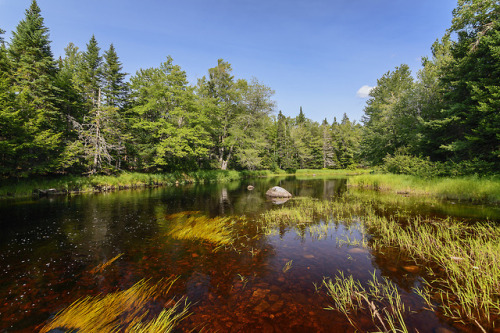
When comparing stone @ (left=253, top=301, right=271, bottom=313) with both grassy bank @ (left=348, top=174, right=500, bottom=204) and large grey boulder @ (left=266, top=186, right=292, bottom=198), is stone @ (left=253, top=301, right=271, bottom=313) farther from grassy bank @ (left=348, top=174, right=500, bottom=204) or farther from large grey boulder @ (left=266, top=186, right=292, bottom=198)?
grassy bank @ (left=348, top=174, right=500, bottom=204)

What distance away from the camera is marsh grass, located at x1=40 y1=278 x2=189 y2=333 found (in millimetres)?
3766

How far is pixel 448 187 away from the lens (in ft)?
53.2

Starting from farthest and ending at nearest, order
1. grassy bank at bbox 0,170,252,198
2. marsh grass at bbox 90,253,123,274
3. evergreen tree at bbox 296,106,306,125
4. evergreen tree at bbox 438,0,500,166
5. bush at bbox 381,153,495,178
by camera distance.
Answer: evergreen tree at bbox 296,106,306,125 < grassy bank at bbox 0,170,252,198 < bush at bbox 381,153,495,178 < evergreen tree at bbox 438,0,500,166 < marsh grass at bbox 90,253,123,274

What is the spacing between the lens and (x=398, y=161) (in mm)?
25094

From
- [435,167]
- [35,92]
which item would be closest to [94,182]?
[35,92]

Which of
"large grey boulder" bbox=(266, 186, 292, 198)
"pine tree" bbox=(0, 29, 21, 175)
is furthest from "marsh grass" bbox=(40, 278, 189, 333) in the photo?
"pine tree" bbox=(0, 29, 21, 175)

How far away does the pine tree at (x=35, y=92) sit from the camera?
1941cm

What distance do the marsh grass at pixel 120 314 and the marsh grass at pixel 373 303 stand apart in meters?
3.31

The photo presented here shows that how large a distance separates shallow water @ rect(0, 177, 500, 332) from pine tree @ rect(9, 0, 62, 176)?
42.9 ft

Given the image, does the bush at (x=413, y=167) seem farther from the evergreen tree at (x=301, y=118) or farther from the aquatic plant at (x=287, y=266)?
the evergreen tree at (x=301, y=118)

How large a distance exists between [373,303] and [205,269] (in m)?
4.35

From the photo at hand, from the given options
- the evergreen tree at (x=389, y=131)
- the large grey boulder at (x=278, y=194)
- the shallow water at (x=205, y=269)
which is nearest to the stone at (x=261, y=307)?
the shallow water at (x=205, y=269)

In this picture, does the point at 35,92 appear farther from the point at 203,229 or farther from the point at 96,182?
the point at 203,229

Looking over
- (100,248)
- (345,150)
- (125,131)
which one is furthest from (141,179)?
(345,150)
